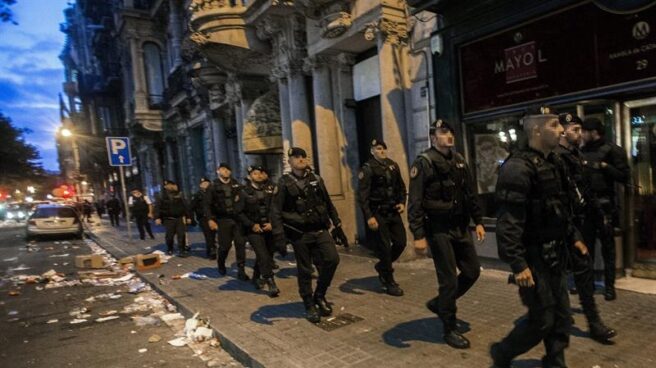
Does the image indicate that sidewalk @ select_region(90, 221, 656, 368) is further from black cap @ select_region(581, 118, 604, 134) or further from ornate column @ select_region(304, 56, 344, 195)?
ornate column @ select_region(304, 56, 344, 195)

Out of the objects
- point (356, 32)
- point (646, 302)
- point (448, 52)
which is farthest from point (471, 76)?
point (646, 302)

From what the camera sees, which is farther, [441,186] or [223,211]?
[223,211]

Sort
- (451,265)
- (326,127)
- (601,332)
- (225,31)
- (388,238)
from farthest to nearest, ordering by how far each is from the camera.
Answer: (225,31)
(326,127)
(388,238)
(451,265)
(601,332)

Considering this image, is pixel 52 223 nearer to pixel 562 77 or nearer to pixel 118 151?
pixel 118 151

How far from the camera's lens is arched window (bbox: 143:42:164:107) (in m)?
23.6

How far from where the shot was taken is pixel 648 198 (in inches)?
205

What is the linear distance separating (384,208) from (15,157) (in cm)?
4038

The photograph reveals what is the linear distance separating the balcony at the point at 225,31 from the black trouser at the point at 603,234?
359 inches

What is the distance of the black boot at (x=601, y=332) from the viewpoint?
11.5 feet

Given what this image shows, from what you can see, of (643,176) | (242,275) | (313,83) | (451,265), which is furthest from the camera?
(313,83)

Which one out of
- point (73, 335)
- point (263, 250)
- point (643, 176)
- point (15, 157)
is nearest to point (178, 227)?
point (263, 250)

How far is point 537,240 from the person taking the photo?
2727 mm

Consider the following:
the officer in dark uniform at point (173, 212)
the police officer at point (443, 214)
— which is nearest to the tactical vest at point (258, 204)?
the police officer at point (443, 214)

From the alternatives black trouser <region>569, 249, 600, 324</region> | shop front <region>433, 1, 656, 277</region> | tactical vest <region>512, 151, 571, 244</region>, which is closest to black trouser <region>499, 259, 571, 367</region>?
tactical vest <region>512, 151, 571, 244</region>
